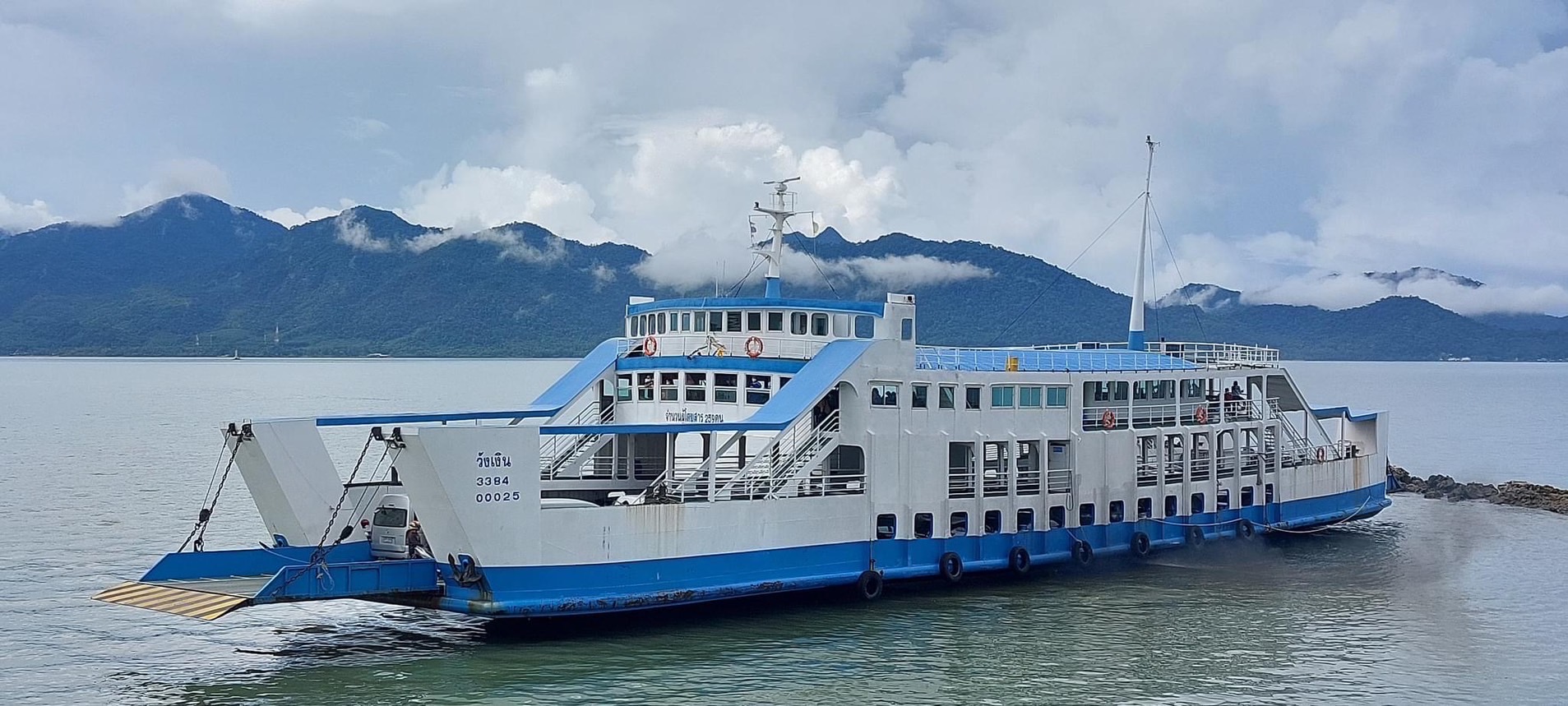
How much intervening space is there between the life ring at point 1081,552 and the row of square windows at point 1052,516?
51 centimetres

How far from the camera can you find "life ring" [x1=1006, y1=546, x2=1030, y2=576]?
87.0ft

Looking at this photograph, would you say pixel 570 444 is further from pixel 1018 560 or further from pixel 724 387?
pixel 1018 560

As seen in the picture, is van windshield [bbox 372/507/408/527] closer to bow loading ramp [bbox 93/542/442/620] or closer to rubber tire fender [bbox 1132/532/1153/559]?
bow loading ramp [bbox 93/542/442/620]

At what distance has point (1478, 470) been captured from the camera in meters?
61.1

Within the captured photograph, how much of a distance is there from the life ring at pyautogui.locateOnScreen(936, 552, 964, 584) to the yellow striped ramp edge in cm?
1258

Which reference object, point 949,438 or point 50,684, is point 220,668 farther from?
point 949,438

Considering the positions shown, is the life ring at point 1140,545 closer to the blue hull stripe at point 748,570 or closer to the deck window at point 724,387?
the blue hull stripe at point 748,570

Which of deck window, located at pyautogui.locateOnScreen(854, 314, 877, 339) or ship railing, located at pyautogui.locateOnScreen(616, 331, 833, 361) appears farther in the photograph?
deck window, located at pyautogui.locateOnScreen(854, 314, 877, 339)

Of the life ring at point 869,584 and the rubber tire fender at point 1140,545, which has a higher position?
the rubber tire fender at point 1140,545

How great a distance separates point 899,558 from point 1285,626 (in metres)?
7.23

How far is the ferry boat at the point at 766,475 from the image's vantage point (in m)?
20.3

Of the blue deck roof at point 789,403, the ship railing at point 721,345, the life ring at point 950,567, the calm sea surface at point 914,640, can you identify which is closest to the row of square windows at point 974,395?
the blue deck roof at point 789,403

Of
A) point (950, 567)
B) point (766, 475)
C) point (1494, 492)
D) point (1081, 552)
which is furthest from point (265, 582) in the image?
point (1494, 492)

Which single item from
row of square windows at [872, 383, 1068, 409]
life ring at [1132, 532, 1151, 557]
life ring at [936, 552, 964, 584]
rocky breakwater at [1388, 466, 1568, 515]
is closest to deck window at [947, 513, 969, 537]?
life ring at [936, 552, 964, 584]
